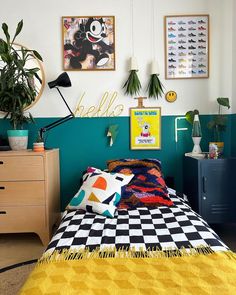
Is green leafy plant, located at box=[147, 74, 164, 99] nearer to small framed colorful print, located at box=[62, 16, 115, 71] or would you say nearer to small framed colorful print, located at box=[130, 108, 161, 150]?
small framed colorful print, located at box=[130, 108, 161, 150]

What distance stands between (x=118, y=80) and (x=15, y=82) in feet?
3.26

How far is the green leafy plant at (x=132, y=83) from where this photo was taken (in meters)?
2.56

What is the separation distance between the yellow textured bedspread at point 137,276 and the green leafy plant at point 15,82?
1.63 meters

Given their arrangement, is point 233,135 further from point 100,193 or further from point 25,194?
point 25,194

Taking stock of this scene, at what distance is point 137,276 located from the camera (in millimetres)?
1034

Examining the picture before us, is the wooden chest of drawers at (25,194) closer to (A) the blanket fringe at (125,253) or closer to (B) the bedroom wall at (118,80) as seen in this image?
(B) the bedroom wall at (118,80)

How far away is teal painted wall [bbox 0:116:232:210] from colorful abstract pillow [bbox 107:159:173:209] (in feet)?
0.97

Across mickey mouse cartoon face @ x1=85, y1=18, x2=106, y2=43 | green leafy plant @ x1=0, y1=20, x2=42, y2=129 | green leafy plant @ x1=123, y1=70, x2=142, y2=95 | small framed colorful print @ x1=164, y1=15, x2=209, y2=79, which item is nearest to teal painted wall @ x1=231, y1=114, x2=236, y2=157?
small framed colorful print @ x1=164, y1=15, x2=209, y2=79

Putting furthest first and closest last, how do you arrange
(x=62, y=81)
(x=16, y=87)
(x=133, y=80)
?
(x=133, y=80), (x=62, y=81), (x=16, y=87)

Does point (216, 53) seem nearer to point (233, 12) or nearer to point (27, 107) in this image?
point (233, 12)

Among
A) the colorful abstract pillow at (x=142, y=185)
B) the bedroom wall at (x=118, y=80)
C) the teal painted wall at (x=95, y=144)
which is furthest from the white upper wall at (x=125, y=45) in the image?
the colorful abstract pillow at (x=142, y=185)

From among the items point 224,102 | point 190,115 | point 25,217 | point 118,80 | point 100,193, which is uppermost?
point 118,80

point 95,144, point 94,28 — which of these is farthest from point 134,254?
point 94,28

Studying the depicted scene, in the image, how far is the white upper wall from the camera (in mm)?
2568
